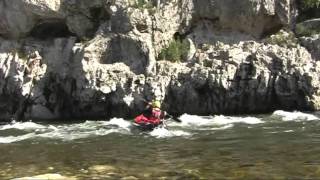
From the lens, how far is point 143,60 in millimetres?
31672

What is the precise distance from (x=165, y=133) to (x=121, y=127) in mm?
3416

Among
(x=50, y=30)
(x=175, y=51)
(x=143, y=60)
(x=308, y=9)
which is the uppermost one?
(x=308, y=9)

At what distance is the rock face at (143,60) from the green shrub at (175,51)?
0.40 metres

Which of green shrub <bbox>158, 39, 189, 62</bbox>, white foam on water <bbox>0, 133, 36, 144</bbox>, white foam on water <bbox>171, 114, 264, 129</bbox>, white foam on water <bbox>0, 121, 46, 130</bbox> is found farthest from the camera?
green shrub <bbox>158, 39, 189, 62</bbox>

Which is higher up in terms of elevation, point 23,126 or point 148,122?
point 148,122

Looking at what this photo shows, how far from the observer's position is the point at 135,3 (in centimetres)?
3338

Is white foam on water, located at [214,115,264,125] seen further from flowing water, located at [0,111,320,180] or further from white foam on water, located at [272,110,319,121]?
white foam on water, located at [272,110,319,121]

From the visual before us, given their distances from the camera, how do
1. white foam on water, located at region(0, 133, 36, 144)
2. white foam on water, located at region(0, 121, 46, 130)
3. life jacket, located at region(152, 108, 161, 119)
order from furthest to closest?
white foam on water, located at region(0, 121, 46, 130)
life jacket, located at region(152, 108, 161, 119)
white foam on water, located at region(0, 133, 36, 144)

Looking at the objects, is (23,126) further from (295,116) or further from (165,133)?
(295,116)

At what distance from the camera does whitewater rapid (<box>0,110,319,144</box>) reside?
23.4 meters

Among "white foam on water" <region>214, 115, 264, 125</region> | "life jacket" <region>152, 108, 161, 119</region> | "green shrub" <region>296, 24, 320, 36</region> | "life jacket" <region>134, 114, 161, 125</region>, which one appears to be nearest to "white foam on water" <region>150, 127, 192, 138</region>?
"life jacket" <region>134, 114, 161, 125</region>

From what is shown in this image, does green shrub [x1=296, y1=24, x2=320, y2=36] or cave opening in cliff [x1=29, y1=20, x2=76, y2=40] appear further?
cave opening in cliff [x1=29, y1=20, x2=76, y2=40]

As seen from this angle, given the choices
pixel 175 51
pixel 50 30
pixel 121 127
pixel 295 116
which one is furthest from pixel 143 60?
pixel 295 116

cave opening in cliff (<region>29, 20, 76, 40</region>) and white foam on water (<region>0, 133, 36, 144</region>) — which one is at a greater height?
cave opening in cliff (<region>29, 20, 76, 40</region>)
